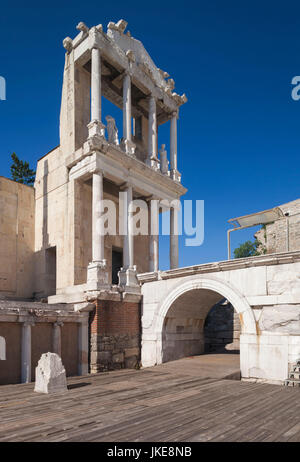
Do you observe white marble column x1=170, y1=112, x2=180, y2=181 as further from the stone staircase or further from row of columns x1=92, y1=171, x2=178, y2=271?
the stone staircase

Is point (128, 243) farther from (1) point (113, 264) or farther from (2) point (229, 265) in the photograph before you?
(2) point (229, 265)

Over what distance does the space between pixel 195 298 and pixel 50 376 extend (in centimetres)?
573

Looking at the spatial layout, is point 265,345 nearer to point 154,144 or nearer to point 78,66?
point 154,144

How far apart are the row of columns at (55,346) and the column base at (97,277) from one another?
3.33 ft

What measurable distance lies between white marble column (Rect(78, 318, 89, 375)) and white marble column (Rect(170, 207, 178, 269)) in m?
6.34

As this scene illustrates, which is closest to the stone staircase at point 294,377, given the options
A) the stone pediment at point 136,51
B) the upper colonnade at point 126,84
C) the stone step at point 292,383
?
the stone step at point 292,383

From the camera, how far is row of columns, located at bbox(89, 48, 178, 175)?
12.7m

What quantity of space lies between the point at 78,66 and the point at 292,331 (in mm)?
12021

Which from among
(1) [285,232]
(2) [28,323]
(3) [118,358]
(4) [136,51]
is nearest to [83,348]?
(3) [118,358]

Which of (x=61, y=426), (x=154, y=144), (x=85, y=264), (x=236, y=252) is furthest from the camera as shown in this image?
(x=236, y=252)

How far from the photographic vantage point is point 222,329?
14766 mm
